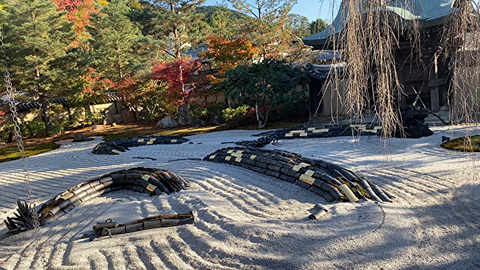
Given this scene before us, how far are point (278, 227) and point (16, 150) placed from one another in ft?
49.5

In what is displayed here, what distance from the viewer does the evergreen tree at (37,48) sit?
54.4 ft

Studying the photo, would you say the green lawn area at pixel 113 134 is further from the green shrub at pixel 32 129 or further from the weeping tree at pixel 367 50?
the weeping tree at pixel 367 50

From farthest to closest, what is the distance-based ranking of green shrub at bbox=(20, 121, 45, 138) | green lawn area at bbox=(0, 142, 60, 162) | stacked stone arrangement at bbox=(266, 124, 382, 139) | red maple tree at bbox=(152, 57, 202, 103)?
green shrub at bbox=(20, 121, 45, 138) < red maple tree at bbox=(152, 57, 202, 103) < green lawn area at bbox=(0, 142, 60, 162) < stacked stone arrangement at bbox=(266, 124, 382, 139)

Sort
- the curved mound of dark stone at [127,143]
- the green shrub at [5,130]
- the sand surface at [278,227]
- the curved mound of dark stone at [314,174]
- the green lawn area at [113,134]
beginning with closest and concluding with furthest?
the sand surface at [278,227] < the curved mound of dark stone at [314,174] < the curved mound of dark stone at [127,143] < the green lawn area at [113,134] < the green shrub at [5,130]

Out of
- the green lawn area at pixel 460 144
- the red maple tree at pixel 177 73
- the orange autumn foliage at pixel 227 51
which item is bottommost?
the green lawn area at pixel 460 144

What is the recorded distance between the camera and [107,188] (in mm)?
6766

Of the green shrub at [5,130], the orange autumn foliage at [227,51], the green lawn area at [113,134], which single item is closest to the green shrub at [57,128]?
the green lawn area at [113,134]

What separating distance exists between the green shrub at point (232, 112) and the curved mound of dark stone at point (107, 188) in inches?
453

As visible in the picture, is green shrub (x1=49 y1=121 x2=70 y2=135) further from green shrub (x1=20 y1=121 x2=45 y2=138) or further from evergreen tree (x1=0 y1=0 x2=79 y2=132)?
evergreen tree (x1=0 y1=0 x2=79 y2=132)

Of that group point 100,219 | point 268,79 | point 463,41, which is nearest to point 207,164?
point 100,219

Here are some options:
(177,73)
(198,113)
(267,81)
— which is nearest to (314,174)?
(267,81)

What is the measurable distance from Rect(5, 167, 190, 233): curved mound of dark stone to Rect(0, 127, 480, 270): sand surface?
20 cm

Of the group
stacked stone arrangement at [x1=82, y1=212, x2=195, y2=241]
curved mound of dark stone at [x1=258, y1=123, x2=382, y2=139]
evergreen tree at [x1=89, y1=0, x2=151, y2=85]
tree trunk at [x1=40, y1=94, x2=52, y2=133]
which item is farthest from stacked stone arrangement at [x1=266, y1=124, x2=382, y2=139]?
tree trunk at [x1=40, y1=94, x2=52, y2=133]

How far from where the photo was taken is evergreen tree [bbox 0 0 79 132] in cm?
1658
